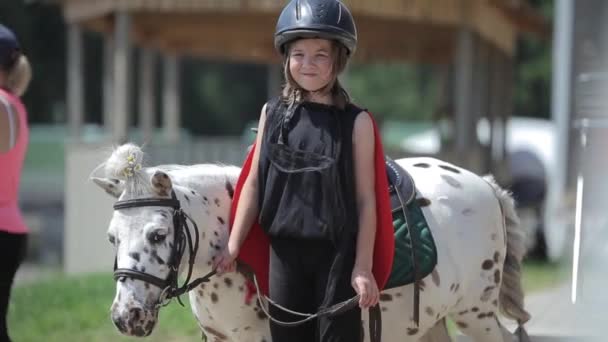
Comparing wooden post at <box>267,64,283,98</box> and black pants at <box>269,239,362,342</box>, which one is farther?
wooden post at <box>267,64,283,98</box>

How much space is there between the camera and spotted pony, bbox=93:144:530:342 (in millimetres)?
3947

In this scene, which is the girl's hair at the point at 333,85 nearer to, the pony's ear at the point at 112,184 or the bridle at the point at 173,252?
the bridle at the point at 173,252

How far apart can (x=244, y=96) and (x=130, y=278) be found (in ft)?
129

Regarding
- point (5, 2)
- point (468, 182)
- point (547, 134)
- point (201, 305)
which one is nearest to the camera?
point (201, 305)

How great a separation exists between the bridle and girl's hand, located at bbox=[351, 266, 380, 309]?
2.45ft

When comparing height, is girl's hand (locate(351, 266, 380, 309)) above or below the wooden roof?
below

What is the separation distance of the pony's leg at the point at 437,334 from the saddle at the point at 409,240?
0.79 meters

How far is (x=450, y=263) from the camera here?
502cm

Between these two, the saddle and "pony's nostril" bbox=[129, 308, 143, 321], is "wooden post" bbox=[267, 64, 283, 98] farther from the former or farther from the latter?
"pony's nostril" bbox=[129, 308, 143, 321]

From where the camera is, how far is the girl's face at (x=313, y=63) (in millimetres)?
3902

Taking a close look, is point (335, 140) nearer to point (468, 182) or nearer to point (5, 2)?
point (468, 182)

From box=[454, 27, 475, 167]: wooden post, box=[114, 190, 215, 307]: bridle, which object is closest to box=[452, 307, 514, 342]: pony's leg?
box=[114, 190, 215, 307]: bridle

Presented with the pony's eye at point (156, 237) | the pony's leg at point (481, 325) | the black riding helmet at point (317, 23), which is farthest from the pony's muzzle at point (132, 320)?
the pony's leg at point (481, 325)

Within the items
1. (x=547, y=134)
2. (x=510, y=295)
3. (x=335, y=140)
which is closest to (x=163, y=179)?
(x=335, y=140)
